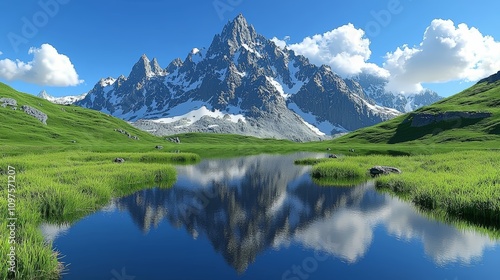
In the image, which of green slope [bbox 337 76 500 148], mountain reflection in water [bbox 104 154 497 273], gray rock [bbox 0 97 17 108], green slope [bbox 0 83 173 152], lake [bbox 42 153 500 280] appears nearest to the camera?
lake [bbox 42 153 500 280]

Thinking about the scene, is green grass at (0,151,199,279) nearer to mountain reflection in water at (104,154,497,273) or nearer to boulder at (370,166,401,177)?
mountain reflection in water at (104,154,497,273)

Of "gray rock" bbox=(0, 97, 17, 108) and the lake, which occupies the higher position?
"gray rock" bbox=(0, 97, 17, 108)

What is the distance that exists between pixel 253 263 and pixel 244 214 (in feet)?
37.6

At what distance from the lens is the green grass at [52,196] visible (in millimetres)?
16156

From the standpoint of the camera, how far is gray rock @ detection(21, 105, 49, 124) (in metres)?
160

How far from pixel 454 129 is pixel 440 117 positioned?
1965 cm

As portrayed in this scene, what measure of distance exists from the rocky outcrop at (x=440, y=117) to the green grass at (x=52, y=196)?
511 ft

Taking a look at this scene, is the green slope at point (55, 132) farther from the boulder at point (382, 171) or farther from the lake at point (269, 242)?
the boulder at point (382, 171)

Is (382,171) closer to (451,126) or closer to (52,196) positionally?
(52,196)

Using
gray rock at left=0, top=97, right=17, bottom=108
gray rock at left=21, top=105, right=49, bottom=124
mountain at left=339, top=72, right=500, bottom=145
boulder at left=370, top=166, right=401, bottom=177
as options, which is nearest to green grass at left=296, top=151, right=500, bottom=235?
boulder at left=370, top=166, right=401, bottom=177

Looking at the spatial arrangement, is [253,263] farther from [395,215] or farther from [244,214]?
[395,215]

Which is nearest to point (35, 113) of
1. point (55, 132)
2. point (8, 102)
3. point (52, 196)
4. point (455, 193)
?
point (8, 102)

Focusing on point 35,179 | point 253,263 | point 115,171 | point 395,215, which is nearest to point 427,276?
point 253,263

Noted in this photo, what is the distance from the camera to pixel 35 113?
162250 millimetres
